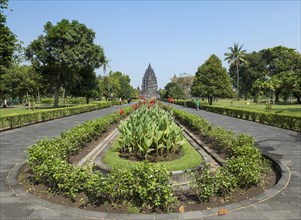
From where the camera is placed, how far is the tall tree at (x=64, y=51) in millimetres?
33125

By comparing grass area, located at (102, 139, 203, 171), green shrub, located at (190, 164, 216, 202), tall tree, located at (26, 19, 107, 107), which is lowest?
grass area, located at (102, 139, 203, 171)

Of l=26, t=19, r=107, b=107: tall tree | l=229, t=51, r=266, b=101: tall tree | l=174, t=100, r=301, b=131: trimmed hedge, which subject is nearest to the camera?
l=174, t=100, r=301, b=131: trimmed hedge

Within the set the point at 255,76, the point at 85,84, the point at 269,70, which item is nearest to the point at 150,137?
the point at 85,84

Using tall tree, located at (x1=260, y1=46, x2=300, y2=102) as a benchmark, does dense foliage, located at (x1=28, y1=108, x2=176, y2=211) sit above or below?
below

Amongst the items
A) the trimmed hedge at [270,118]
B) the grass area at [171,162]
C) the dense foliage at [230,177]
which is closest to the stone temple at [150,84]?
the trimmed hedge at [270,118]

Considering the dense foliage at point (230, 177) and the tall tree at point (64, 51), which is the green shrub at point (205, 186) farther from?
the tall tree at point (64, 51)

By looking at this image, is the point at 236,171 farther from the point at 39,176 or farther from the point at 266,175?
the point at 39,176

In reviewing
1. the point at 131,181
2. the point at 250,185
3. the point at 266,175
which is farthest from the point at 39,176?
the point at 266,175

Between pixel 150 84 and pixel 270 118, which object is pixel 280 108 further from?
pixel 150 84

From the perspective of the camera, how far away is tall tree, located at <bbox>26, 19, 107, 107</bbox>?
33.1 m

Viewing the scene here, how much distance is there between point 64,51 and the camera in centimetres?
3297

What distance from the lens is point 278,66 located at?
66062mm

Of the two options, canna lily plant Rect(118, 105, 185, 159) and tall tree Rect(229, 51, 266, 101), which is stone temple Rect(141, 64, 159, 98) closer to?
tall tree Rect(229, 51, 266, 101)

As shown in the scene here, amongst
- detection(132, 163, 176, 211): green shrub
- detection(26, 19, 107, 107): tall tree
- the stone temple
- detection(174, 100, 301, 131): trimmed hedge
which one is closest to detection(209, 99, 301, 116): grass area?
detection(174, 100, 301, 131): trimmed hedge
